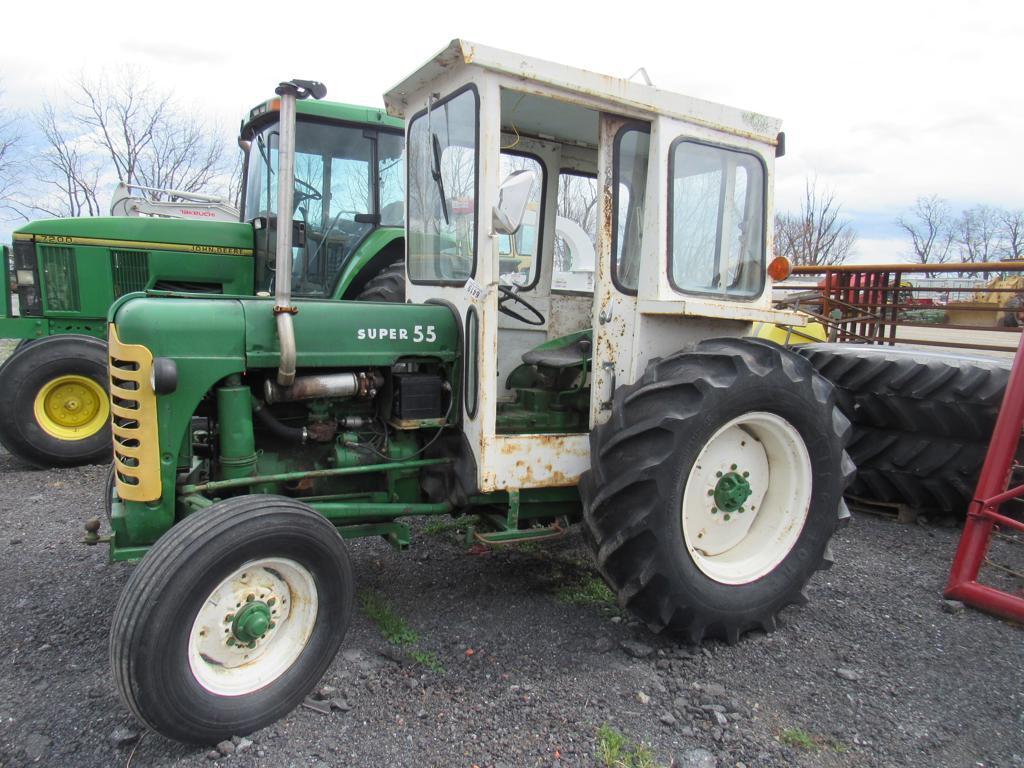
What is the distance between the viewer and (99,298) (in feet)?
20.8

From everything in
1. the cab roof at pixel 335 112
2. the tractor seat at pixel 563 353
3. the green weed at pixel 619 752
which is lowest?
the green weed at pixel 619 752

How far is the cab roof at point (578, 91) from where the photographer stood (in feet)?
9.37

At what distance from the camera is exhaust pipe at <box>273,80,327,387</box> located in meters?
2.56

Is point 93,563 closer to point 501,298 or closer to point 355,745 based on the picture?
point 355,745

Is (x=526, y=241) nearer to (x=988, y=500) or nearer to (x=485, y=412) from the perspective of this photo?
(x=485, y=412)

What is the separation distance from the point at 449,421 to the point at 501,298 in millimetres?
898

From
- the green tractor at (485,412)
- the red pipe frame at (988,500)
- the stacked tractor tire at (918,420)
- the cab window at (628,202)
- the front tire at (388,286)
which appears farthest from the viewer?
the front tire at (388,286)

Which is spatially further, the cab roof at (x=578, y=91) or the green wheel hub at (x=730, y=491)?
the green wheel hub at (x=730, y=491)

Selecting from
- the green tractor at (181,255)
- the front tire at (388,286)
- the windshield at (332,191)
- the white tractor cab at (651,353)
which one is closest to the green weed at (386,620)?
the white tractor cab at (651,353)

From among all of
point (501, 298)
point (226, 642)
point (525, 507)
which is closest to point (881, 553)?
point (525, 507)

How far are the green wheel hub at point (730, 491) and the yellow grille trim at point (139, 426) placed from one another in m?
2.36

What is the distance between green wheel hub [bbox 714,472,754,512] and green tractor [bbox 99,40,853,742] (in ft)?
0.06

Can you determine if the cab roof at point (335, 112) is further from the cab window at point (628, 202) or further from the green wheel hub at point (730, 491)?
the green wheel hub at point (730, 491)

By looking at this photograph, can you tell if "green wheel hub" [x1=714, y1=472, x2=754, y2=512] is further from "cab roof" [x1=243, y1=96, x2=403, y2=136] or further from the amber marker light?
"cab roof" [x1=243, y1=96, x2=403, y2=136]
